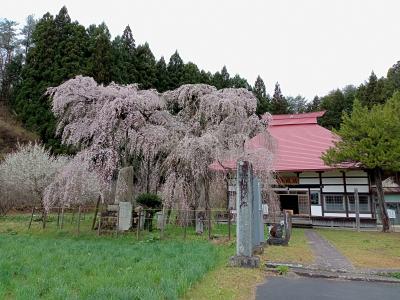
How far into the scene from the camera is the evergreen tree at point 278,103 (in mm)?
40031

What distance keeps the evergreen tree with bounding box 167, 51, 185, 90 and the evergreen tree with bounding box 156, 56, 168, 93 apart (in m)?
0.41

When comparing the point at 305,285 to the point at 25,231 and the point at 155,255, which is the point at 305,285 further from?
the point at 25,231

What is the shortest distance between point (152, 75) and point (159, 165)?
19905mm

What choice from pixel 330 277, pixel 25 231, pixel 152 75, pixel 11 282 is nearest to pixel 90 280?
pixel 11 282

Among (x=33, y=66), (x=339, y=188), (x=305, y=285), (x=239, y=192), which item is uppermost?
(x=33, y=66)

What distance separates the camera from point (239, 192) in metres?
7.13

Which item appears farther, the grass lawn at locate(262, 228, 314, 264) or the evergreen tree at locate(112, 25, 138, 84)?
the evergreen tree at locate(112, 25, 138, 84)

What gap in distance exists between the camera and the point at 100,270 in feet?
19.1

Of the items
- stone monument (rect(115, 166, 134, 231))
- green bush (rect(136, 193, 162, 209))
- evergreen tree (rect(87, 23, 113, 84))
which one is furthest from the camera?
evergreen tree (rect(87, 23, 113, 84))

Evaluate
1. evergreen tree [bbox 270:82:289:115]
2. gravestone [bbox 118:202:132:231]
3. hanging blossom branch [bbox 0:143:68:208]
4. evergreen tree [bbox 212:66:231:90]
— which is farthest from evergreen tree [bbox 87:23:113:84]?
evergreen tree [bbox 270:82:289:115]

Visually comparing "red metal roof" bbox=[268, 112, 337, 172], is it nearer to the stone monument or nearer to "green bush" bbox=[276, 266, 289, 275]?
the stone monument

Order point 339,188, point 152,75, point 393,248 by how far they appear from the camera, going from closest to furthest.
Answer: point 393,248 → point 339,188 → point 152,75

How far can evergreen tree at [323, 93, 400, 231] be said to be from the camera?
48.0 feet

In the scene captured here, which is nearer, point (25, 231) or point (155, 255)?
point (155, 255)
